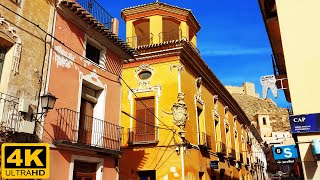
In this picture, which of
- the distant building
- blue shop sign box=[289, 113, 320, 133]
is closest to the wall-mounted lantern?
the distant building

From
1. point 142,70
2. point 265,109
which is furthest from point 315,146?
point 265,109

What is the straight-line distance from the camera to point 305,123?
29.2ft

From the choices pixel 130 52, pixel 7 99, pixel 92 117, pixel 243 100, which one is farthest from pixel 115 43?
pixel 243 100

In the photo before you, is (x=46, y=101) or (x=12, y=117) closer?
(x=12, y=117)

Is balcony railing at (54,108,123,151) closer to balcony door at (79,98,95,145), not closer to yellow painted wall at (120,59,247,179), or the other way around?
balcony door at (79,98,95,145)

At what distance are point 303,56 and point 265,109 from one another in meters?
81.4

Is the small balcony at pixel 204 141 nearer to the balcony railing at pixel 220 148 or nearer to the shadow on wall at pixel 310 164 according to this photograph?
the balcony railing at pixel 220 148

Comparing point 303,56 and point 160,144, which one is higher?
point 303,56

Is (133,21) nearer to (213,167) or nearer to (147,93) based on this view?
(147,93)

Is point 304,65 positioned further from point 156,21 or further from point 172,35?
point 172,35

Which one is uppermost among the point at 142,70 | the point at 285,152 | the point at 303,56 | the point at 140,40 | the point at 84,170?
the point at 140,40

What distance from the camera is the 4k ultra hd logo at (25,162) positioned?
353cm

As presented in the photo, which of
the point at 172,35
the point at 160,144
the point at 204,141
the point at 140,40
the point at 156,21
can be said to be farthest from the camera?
the point at 172,35

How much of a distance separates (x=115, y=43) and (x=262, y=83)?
562cm
